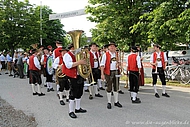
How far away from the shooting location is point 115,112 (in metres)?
6.12

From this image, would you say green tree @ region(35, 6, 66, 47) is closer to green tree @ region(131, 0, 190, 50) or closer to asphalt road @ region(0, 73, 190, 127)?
green tree @ region(131, 0, 190, 50)

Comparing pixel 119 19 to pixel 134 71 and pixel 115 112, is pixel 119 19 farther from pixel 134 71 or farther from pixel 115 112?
pixel 115 112

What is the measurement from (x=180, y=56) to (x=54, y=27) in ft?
100

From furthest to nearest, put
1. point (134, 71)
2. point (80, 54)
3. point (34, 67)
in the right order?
1. point (34, 67)
2. point (134, 71)
3. point (80, 54)

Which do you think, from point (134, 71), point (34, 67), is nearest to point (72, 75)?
point (134, 71)

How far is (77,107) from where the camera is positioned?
6176 millimetres

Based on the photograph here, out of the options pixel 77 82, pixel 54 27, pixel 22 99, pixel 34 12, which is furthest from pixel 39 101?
pixel 54 27

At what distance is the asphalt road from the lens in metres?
5.20

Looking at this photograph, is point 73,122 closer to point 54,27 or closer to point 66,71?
point 66,71

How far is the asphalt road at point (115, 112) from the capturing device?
5195 millimetres

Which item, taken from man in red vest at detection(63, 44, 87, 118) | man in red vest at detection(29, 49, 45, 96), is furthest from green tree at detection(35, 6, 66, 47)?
man in red vest at detection(63, 44, 87, 118)

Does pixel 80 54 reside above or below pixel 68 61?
above

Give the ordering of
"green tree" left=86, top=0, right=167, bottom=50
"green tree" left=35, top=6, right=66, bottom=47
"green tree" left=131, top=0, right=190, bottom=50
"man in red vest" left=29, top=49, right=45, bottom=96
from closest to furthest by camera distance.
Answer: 1. "man in red vest" left=29, top=49, right=45, bottom=96
2. "green tree" left=131, top=0, right=190, bottom=50
3. "green tree" left=86, top=0, right=167, bottom=50
4. "green tree" left=35, top=6, right=66, bottom=47

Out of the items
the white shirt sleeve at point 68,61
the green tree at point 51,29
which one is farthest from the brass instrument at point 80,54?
the green tree at point 51,29
